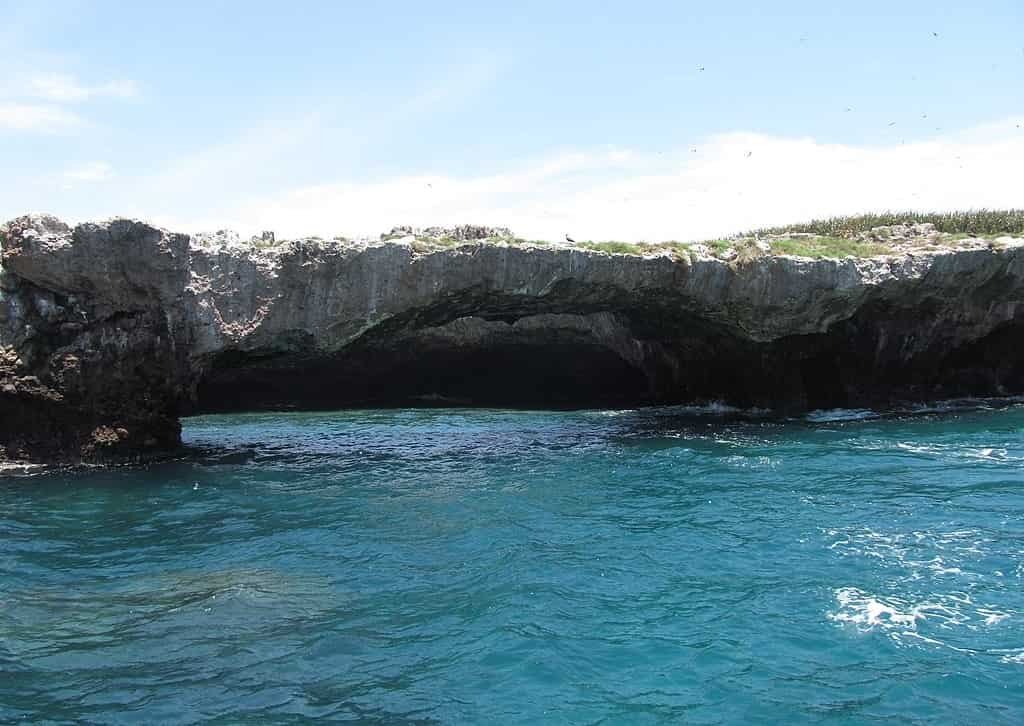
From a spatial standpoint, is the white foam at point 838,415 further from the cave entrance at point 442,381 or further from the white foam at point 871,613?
the white foam at point 871,613

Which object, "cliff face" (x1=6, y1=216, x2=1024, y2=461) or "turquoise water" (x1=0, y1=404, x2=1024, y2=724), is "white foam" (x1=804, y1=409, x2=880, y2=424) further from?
"turquoise water" (x1=0, y1=404, x2=1024, y2=724)

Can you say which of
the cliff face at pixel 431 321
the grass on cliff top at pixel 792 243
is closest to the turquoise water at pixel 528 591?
the cliff face at pixel 431 321

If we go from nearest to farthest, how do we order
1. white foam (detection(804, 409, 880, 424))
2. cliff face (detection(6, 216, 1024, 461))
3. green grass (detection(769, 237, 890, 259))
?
1. cliff face (detection(6, 216, 1024, 461))
2. green grass (detection(769, 237, 890, 259))
3. white foam (detection(804, 409, 880, 424))

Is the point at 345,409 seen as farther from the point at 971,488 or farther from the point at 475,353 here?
the point at 971,488

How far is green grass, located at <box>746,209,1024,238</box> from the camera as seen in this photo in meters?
32.6

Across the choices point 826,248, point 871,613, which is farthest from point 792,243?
point 871,613

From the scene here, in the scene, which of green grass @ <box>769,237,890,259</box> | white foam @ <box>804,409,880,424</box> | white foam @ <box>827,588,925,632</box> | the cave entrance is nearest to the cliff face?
the cave entrance

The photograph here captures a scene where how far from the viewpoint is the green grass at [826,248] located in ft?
74.7

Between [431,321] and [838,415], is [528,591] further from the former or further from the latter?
[838,415]

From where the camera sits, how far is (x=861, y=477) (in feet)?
53.4

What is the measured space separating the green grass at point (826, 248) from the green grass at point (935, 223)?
7597 mm

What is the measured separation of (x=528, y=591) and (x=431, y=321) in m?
13.0

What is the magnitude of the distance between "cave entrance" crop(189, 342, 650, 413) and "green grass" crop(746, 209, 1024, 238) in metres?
8.45

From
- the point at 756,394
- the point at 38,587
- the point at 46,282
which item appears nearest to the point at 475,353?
the point at 756,394
